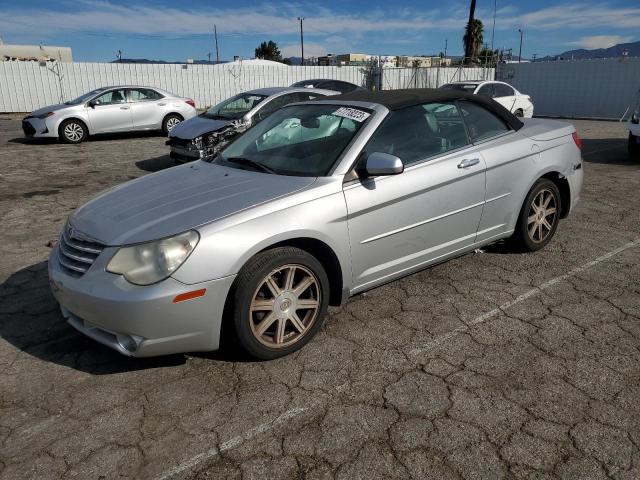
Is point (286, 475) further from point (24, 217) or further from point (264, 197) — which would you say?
point (24, 217)

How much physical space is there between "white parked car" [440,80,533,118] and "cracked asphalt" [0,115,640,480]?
→ 10674 millimetres

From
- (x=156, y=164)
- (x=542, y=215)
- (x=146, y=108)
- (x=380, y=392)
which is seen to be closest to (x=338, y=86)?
(x=146, y=108)

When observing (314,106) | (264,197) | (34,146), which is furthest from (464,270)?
(34,146)

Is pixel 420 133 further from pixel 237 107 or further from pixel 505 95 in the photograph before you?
pixel 505 95

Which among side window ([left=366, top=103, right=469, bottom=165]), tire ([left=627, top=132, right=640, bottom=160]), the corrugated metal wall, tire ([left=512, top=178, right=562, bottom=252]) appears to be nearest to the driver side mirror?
side window ([left=366, top=103, right=469, bottom=165])

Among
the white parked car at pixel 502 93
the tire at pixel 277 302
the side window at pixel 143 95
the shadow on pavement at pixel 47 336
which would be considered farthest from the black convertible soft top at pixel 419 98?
the side window at pixel 143 95

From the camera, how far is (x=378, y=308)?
12.8 ft

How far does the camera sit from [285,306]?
3172 mm

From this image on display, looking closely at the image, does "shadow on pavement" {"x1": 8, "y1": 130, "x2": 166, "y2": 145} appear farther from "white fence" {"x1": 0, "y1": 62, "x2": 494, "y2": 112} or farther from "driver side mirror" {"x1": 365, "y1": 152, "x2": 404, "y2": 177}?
"driver side mirror" {"x1": 365, "y1": 152, "x2": 404, "y2": 177}

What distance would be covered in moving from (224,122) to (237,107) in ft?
2.70

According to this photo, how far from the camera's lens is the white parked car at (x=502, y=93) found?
46.8ft

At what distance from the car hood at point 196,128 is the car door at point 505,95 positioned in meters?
8.62

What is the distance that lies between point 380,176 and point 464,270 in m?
1.53

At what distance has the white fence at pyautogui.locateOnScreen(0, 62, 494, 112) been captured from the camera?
827 inches
